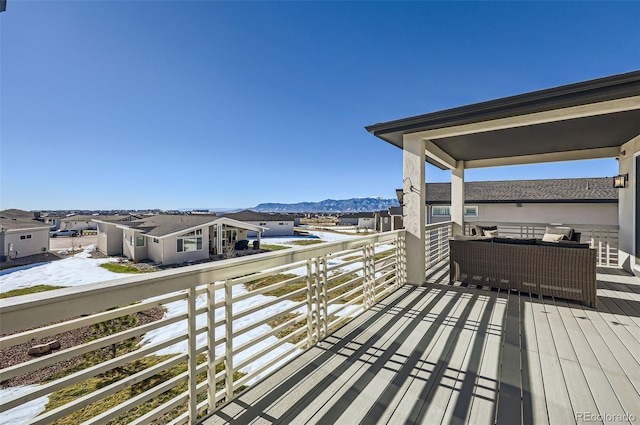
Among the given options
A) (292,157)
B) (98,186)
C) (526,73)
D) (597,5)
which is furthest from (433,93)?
(98,186)

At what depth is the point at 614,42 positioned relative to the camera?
6934 mm

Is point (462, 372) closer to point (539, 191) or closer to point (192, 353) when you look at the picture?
point (192, 353)

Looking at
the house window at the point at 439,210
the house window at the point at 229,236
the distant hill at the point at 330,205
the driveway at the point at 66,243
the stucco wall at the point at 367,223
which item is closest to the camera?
the house window at the point at 439,210

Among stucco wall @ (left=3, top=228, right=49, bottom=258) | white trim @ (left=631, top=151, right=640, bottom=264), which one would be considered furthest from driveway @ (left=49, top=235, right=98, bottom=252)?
white trim @ (left=631, top=151, right=640, bottom=264)

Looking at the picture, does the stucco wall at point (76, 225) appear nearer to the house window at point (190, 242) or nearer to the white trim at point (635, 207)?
the house window at point (190, 242)

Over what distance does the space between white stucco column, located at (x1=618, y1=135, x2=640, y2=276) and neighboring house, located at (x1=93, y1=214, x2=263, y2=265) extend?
1767 cm

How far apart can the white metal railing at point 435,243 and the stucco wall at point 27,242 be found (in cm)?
2391

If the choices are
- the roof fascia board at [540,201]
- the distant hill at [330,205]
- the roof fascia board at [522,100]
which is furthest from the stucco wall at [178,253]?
the distant hill at [330,205]

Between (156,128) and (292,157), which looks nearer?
(156,128)

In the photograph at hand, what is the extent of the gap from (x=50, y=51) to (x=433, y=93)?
10137 mm

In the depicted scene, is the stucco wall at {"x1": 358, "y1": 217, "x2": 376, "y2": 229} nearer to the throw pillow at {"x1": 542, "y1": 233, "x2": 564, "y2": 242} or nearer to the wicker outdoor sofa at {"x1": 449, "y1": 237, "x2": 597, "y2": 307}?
the throw pillow at {"x1": 542, "y1": 233, "x2": 564, "y2": 242}

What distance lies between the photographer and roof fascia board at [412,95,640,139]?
3.22 meters

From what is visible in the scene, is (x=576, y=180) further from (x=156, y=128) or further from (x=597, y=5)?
(x=156, y=128)

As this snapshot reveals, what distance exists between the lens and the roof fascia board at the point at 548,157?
598 cm
